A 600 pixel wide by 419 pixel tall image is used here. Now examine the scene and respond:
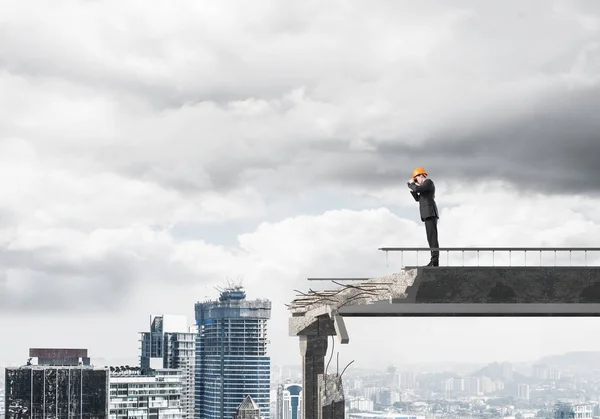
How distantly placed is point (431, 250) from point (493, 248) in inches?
32.2

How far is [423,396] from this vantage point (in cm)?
12256

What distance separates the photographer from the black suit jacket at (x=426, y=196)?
13.3 m

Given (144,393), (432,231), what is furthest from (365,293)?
(144,393)

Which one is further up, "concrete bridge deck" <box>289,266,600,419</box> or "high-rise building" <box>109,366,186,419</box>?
"concrete bridge deck" <box>289,266,600,419</box>

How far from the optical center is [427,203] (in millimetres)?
13344

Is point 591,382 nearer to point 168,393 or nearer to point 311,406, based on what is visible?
point 311,406

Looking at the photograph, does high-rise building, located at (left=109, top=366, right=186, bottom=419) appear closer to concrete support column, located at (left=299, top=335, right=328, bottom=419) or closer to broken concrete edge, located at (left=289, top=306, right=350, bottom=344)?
concrete support column, located at (left=299, top=335, right=328, bottom=419)

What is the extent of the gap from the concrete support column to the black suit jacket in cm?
284

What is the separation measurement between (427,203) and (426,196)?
10 centimetres

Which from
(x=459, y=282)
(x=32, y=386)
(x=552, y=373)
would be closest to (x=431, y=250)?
(x=459, y=282)

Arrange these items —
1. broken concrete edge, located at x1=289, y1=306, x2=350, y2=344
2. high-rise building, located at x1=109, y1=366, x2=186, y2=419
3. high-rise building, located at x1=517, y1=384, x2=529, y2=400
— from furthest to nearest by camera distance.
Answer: high-rise building, located at x1=109, y1=366, x2=186, y2=419
high-rise building, located at x1=517, y1=384, x2=529, y2=400
broken concrete edge, located at x1=289, y1=306, x2=350, y2=344

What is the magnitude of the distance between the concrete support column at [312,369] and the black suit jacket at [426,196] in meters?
2.84

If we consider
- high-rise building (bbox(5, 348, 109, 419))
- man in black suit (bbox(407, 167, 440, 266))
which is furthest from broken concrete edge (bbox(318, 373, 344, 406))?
high-rise building (bbox(5, 348, 109, 419))

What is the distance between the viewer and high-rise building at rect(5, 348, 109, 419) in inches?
5221
